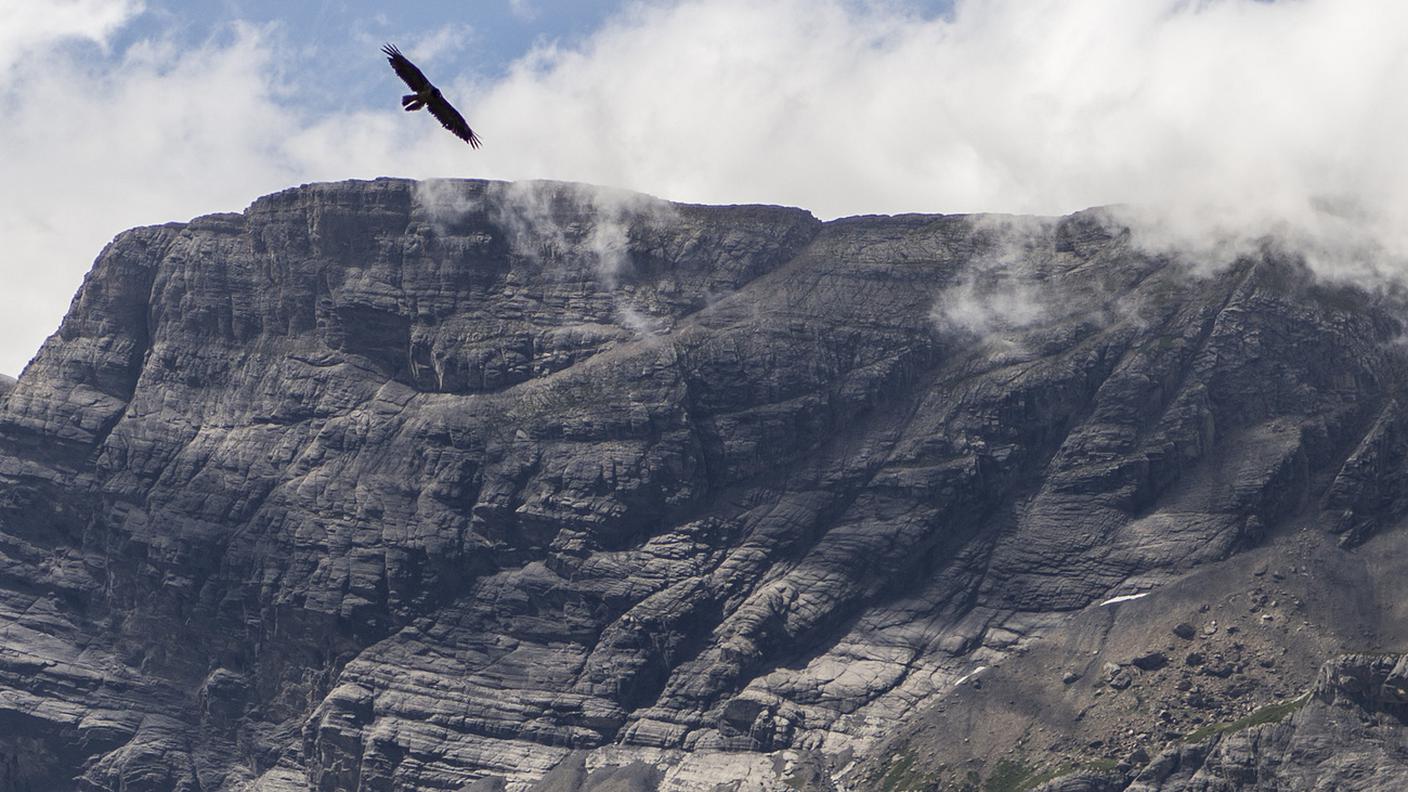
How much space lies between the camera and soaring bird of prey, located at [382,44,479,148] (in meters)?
153

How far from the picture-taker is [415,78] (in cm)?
15425

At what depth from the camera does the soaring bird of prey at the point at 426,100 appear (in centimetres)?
15341

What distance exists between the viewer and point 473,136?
159125mm

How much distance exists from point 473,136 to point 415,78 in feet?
22.0

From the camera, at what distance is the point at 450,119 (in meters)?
159

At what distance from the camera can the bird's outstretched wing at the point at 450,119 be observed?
6176 inches

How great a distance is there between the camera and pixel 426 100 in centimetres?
15575

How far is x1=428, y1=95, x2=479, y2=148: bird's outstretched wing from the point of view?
6176 inches

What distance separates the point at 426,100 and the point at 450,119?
3.58 metres
